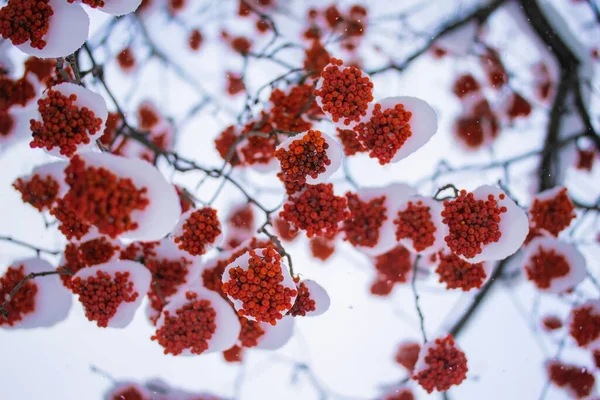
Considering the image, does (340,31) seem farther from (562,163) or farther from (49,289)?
(49,289)

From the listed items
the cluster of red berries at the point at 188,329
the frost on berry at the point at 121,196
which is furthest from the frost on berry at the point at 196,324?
the frost on berry at the point at 121,196

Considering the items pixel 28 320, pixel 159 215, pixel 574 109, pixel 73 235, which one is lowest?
pixel 28 320

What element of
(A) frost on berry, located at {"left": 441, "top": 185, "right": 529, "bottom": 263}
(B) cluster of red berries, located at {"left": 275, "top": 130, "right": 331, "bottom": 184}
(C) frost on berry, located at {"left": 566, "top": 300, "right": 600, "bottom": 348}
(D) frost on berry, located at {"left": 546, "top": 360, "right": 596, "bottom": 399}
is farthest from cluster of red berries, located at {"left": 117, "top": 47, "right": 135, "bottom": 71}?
(D) frost on berry, located at {"left": 546, "top": 360, "right": 596, "bottom": 399}

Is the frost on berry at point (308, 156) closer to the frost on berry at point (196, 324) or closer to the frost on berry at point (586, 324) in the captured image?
the frost on berry at point (196, 324)

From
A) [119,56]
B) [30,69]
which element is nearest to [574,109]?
[119,56]

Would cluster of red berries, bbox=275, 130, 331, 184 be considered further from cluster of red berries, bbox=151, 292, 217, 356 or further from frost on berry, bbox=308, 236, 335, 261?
frost on berry, bbox=308, 236, 335, 261

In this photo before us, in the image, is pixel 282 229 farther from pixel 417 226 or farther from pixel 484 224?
pixel 484 224
